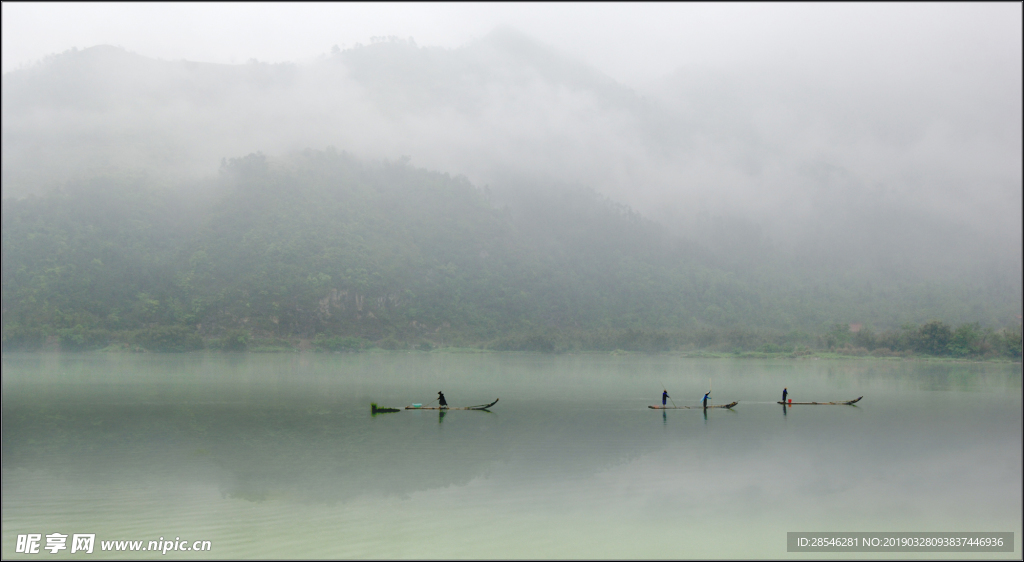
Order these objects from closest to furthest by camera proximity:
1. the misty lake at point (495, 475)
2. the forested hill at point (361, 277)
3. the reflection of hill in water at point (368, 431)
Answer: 1. the misty lake at point (495, 475)
2. the reflection of hill in water at point (368, 431)
3. the forested hill at point (361, 277)

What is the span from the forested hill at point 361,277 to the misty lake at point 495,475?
2604 inches

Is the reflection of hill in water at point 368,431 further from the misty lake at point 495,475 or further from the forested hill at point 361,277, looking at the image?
the forested hill at point 361,277

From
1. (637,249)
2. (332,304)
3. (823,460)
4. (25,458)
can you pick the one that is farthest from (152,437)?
(637,249)

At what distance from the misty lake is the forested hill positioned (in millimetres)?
66154

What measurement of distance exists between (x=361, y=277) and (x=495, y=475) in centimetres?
9373

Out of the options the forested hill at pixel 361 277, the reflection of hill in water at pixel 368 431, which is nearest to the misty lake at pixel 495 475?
the reflection of hill in water at pixel 368 431

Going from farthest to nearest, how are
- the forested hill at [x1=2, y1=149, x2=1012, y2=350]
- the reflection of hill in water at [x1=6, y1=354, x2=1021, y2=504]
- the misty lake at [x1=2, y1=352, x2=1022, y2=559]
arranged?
the forested hill at [x1=2, y1=149, x2=1012, y2=350], the reflection of hill in water at [x1=6, y1=354, x2=1021, y2=504], the misty lake at [x1=2, y1=352, x2=1022, y2=559]

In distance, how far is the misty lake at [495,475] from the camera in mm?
10703

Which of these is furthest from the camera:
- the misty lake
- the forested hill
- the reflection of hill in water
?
the forested hill

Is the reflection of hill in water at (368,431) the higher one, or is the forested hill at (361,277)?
the forested hill at (361,277)

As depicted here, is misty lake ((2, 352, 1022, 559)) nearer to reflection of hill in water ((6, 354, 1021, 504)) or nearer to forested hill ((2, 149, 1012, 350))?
reflection of hill in water ((6, 354, 1021, 504))

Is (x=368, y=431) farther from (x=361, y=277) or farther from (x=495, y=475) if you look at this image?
(x=361, y=277)

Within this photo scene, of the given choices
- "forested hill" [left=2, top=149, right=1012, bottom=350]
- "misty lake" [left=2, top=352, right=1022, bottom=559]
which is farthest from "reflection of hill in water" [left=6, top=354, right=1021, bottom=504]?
"forested hill" [left=2, top=149, right=1012, bottom=350]

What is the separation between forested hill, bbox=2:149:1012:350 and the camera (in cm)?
8994
